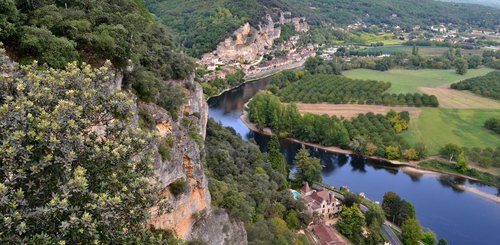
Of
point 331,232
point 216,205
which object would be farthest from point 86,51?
point 331,232

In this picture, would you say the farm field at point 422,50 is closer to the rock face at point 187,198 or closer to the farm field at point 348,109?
the farm field at point 348,109

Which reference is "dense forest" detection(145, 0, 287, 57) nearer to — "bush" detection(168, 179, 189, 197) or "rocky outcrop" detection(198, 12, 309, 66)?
"rocky outcrop" detection(198, 12, 309, 66)

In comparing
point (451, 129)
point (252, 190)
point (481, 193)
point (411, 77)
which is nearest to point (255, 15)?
point (411, 77)

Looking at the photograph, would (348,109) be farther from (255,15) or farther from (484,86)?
(255,15)

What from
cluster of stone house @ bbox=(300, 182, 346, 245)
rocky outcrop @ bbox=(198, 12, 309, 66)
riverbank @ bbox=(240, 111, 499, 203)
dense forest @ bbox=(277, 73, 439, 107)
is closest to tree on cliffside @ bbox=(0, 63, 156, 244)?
cluster of stone house @ bbox=(300, 182, 346, 245)

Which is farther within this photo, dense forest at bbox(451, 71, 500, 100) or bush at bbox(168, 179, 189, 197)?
dense forest at bbox(451, 71, 500, 100)

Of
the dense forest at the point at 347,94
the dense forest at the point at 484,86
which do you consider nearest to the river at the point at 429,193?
the dense forest at the point at 347,94

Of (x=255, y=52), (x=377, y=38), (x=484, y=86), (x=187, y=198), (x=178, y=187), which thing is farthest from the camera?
(x=377, y=38)
